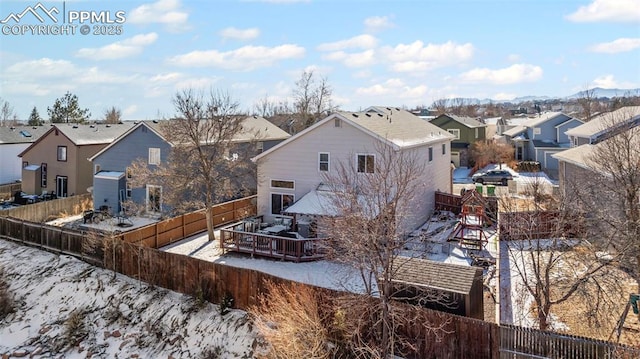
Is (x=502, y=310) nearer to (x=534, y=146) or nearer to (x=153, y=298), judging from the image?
(x=153, y=298)

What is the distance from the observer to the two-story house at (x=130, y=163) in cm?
2677

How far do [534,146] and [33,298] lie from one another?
151 feet

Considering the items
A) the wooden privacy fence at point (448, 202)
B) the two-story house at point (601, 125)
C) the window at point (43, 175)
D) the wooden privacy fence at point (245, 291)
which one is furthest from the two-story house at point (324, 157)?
the window at point (43, 175)

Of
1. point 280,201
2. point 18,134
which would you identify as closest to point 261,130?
point 280,201

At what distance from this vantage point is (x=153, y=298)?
51.2 feet

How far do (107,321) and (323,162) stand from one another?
11464 mm

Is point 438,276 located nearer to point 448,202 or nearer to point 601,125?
point 448,202

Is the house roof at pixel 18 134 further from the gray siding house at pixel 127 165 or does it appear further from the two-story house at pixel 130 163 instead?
the gray siding house at pixel 127 165

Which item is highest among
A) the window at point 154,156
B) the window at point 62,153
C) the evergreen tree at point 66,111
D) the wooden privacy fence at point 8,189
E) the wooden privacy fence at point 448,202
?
the evergreen tree at point 66,111

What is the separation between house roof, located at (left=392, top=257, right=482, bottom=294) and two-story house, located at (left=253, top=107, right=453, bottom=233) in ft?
26.0

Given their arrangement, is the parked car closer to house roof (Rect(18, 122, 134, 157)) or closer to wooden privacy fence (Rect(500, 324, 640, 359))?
house roof (Rect(18, 122, 134, 157))

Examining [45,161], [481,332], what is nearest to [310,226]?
[481,332]

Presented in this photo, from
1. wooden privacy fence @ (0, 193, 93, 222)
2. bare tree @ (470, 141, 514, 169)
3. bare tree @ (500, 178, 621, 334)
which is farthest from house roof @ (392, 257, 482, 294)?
bare tree @ (470, 141, 514, 169)

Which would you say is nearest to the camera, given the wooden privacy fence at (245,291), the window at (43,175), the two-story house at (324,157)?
the wooden privacy fence at (245,291)
